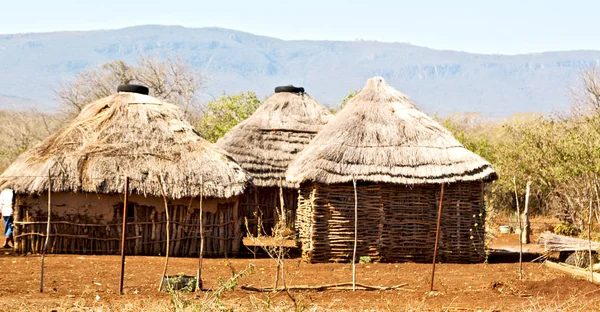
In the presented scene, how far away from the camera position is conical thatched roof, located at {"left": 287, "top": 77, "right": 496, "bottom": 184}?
16953 mm

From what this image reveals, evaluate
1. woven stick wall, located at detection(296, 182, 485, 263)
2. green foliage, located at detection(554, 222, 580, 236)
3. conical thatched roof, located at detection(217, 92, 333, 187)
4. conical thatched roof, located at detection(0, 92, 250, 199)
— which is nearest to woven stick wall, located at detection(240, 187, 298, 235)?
conical thatched roof, located at detection(217, 92, 333, 187)

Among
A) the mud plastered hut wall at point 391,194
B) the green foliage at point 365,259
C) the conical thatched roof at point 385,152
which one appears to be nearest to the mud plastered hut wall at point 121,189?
the mud plastered hut wall at point 391,194

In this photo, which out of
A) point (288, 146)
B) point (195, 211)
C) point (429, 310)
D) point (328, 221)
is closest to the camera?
point (429, 310)

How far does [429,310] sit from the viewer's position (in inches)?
420

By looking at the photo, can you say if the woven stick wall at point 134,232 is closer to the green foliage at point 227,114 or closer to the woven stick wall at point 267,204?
the woven stick wall at point 267,204

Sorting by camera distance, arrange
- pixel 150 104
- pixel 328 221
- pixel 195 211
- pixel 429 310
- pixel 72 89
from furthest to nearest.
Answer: pixel 72 89 < pixel 150 104 < pixel 195 211 < pixel 328 221 < pixel 429 310

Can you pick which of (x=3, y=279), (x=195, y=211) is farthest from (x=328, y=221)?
(x=3, y=279)

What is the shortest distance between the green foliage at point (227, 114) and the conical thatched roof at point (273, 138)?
26.1ft

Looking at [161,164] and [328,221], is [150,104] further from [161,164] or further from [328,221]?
[328,221]

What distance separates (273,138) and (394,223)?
6.99 m

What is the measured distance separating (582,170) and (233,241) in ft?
23.4

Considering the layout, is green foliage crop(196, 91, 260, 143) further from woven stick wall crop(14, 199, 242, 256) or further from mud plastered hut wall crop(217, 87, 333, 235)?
woven stick wall crop(14, 199, 242, 256)

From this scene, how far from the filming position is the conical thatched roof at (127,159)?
1759 cm

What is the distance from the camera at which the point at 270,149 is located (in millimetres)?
23484
